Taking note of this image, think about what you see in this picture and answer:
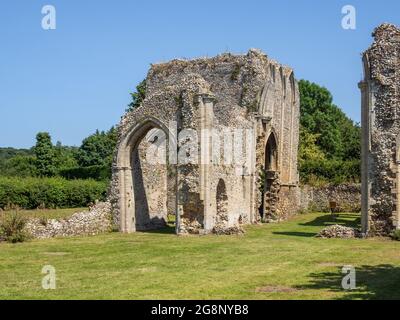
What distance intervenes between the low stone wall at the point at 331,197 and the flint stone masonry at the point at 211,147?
2402mm

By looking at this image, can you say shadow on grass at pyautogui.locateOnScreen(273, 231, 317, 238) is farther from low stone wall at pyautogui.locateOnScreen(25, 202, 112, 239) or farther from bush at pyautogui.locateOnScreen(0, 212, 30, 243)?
bush at pyautogui.locateOnScreen(0, 212, 30, 243)

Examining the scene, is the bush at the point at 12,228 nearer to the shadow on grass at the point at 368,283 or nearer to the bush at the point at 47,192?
the shadow on grass at the point at 368,283

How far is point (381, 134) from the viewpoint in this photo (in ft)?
63.9

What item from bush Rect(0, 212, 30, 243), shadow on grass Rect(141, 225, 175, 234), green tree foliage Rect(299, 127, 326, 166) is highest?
green tree foliage Rect(299, 127, 326, 166)

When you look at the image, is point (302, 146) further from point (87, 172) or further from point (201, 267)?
point (201, 267)

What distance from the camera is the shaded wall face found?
2389 centimetres

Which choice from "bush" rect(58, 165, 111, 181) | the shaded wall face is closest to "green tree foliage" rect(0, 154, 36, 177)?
"bush" rect(58, 165, 111, 181)

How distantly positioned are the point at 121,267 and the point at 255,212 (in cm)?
1563

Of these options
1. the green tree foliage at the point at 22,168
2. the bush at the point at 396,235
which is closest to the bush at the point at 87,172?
the green tree foliage at the point at 22,168

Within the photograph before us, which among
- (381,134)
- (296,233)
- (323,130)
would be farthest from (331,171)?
(381,134)

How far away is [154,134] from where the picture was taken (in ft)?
84.9

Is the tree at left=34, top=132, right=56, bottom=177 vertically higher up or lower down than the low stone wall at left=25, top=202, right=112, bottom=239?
higher up

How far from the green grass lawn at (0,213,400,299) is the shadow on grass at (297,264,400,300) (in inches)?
0.7

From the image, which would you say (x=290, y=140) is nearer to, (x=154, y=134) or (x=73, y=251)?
(x=154, y=134)
